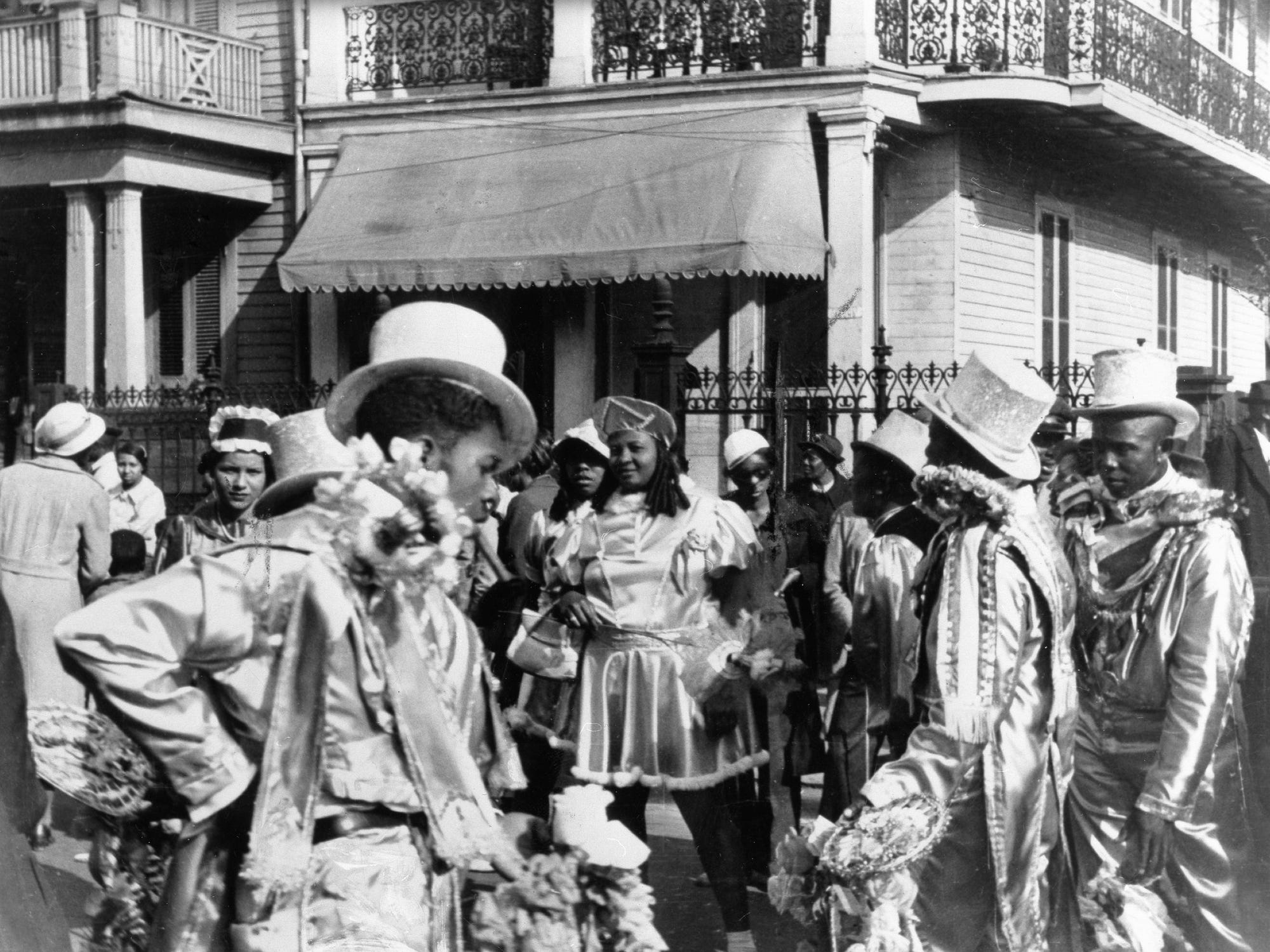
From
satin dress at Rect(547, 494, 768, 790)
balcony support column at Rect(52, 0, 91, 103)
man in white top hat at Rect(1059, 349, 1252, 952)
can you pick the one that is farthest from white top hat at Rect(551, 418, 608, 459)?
balcony support column at Rect(52, 0, 91, 103)

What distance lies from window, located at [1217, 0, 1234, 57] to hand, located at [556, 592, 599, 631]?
555 inches

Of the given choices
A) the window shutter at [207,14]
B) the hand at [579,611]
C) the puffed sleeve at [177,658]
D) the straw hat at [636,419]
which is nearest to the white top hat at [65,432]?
the straw hat at [636,419]

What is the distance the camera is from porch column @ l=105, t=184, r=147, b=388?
17.3m

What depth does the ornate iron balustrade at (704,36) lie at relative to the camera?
1583 cm

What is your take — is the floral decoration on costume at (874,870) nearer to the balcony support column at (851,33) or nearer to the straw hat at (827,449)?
the straw hat at (827,449)

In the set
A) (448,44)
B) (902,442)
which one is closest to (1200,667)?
(902,442)

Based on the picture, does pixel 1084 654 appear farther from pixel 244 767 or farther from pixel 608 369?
pixel 608 369

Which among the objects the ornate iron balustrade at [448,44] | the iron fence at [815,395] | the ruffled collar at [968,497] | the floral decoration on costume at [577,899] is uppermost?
the ornate iron balustrade at [448,44]

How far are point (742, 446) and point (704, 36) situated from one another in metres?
9.00

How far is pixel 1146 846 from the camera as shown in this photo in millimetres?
4523

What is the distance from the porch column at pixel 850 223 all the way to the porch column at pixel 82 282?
8.06m

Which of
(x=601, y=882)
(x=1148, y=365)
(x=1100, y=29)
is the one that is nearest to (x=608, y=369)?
(x=1100, y=29)

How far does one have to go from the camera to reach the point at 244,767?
2750 mm

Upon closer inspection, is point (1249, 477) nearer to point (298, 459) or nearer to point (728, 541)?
point (728, 541)
